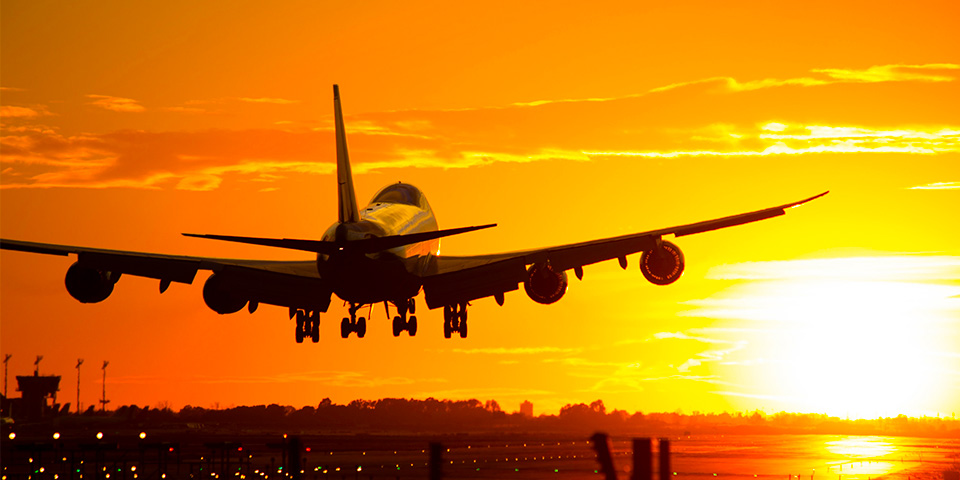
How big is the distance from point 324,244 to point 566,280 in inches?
788

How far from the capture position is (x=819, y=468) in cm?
10112

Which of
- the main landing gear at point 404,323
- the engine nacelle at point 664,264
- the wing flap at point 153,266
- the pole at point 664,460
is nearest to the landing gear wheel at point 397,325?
the main landing gear at point 404,323

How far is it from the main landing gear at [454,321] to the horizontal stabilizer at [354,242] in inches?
379

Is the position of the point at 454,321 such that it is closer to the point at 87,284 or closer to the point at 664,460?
the point at 87,284

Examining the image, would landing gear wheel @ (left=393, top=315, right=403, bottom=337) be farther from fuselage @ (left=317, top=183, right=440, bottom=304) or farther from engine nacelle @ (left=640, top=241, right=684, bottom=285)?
engine nacelle @ (left=640, top=241, right=684, bottom=285)

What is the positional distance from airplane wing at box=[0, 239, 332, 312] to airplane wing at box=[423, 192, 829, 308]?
595 cm

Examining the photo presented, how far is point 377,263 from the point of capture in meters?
55.4

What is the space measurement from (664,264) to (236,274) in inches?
817

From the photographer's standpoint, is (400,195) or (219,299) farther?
(400,195)

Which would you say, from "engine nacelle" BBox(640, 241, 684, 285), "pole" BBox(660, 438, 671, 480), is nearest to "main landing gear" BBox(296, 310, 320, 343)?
"engine nacelle" BBox(640, 241, 684, 285)

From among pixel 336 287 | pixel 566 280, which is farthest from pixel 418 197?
pixel 336 287

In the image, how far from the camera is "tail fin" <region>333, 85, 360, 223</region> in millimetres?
58438

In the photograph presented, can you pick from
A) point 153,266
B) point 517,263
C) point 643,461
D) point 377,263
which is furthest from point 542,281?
point 643,461

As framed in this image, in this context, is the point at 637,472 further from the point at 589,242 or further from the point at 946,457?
the point at 946,457
